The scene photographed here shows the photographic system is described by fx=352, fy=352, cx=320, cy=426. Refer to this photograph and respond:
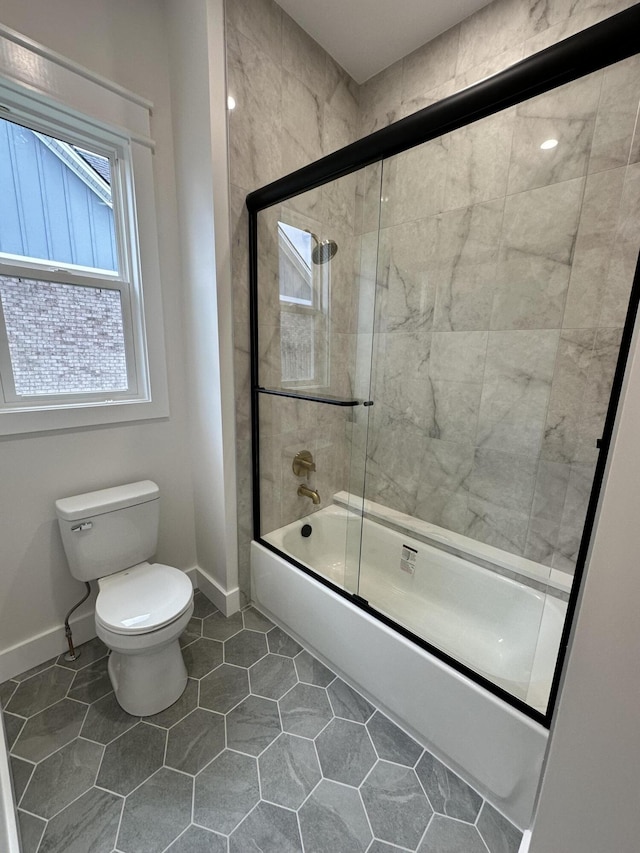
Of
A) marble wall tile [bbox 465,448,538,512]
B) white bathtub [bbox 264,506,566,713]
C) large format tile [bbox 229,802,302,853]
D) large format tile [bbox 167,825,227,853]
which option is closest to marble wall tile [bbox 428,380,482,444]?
marble wall tile [bbox 465,448,538,512]

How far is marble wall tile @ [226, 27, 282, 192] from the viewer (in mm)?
1464

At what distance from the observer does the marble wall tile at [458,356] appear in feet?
5.43

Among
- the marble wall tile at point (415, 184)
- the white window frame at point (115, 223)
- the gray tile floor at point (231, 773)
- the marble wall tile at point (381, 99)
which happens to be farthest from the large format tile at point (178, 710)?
the marble wall tile at point (381, 99)

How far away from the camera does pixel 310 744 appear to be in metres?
1.27

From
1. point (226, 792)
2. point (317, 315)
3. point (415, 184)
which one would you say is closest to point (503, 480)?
point (317, 315)

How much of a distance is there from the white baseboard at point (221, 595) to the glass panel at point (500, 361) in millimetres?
755

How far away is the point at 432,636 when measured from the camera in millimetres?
1304

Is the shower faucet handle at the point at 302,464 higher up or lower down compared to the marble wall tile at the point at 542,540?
higher up

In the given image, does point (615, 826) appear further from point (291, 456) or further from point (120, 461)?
point (120, 461)

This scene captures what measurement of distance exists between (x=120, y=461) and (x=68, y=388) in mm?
393

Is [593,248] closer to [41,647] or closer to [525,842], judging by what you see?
[525,842]

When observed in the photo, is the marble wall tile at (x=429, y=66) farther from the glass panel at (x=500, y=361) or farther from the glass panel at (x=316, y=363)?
the glass panel at (x=316, y=363)

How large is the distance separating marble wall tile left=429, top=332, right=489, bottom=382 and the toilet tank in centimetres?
152

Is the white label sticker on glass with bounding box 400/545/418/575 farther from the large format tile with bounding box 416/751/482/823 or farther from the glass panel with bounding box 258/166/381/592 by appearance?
the large format tile with bounding box 416/751/482/823
